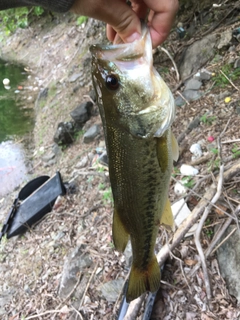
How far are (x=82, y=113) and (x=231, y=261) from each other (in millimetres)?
4313

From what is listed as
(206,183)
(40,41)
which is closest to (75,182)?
(206,183)

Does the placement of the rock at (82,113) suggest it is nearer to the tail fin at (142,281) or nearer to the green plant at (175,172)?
the green plant at (175,172)

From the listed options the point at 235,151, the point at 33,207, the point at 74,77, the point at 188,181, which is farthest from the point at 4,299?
the point at 74,77

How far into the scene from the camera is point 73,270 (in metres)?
3.71

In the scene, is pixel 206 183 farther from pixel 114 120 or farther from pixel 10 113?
pixel 10 113

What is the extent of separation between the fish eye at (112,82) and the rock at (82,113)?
4.71 meters

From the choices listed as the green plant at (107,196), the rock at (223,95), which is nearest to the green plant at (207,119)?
the rock at (223,95)

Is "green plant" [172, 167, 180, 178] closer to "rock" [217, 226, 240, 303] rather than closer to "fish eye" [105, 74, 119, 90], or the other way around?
"rock" [217, 226, 240, 303]

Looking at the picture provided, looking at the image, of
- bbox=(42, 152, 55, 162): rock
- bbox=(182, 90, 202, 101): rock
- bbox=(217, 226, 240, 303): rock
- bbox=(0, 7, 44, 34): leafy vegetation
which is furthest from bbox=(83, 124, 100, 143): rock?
bbox=(0, 7, 44, 34): leafy vegetation

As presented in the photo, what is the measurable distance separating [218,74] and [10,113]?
6941 millimetres

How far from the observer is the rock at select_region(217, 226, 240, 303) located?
257 centimetres

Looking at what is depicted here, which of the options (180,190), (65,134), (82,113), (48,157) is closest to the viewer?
(180,190)

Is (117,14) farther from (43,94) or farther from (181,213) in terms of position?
(43,94)

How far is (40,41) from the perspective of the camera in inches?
484
